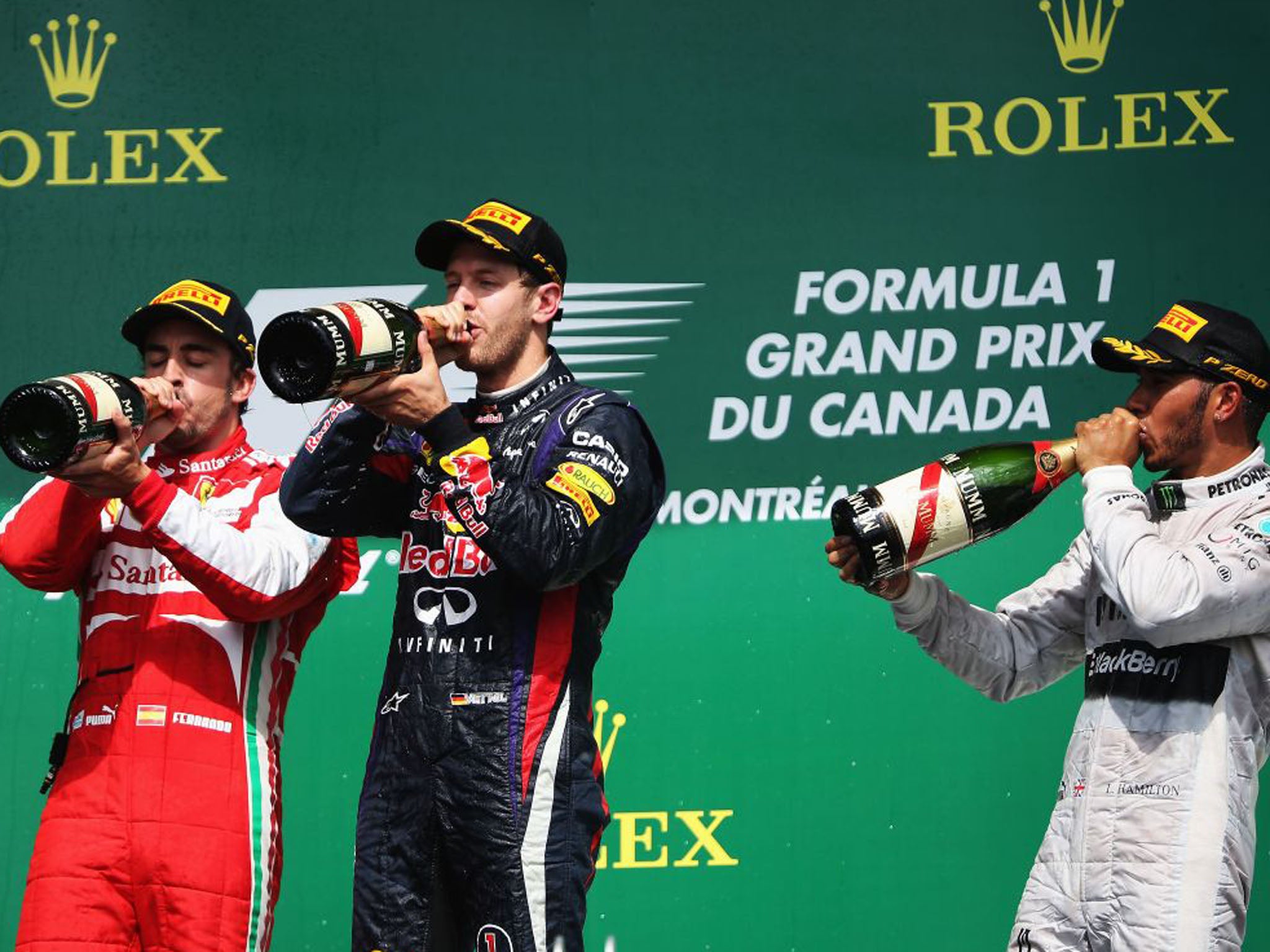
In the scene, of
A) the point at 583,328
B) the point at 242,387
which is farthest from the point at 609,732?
the point at 242,387

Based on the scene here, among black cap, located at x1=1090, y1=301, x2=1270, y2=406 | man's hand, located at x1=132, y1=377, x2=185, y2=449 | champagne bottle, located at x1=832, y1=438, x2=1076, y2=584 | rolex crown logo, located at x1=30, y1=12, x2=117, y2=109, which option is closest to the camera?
champagne bottle, located at x1=832, y1=438, x2=1076, y2=584

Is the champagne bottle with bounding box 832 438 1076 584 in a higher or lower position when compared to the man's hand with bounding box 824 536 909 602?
higher

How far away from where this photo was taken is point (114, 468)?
9.99 ft

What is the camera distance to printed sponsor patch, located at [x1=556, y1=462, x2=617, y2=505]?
2867 millimetres

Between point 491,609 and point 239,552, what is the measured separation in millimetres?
479

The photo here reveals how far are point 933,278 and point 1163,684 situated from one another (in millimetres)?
1630

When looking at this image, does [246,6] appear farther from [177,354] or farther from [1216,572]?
[1216,572]

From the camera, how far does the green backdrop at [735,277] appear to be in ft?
13.9

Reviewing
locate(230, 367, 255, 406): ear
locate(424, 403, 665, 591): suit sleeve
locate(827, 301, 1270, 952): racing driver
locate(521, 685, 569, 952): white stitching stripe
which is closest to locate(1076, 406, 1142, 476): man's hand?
locate(827, 301, 1270, 952): racing driver

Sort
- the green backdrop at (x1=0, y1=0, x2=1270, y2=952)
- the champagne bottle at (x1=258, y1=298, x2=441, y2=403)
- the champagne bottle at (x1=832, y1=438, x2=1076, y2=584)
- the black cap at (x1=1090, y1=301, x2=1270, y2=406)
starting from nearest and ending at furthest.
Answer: the champagne bottle at (x1=258, y1=298, x2=441, y2=403), the champagne bottle at (x1=832, y1=438, x2=1076, y2=584), the black cap at (x1=1090, y1=301, x2=1270, y2=406), the green backdrop at (x1=0, y1=0, x2=1270, y2=952)

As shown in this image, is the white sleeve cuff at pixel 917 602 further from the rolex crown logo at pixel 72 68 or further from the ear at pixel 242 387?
the rolex crown logo at pixel 72 68

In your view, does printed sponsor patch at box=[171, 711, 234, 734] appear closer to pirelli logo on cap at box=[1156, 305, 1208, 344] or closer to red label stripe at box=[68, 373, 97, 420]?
red label stripe at box=[68, 373, 97, 420]

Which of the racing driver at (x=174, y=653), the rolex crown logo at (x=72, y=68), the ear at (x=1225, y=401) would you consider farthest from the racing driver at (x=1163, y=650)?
the rolex crown logo at (x=72, y=68)

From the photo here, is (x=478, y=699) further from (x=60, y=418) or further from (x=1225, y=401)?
(x=1225, y=401)
